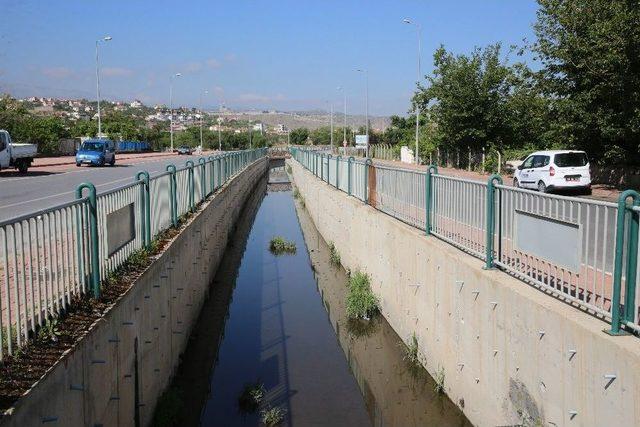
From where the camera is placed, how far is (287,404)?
8.66m

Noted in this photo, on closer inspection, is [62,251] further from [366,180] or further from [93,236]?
[366,180]

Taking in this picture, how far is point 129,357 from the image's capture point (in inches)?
257

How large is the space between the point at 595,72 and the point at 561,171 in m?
4.89

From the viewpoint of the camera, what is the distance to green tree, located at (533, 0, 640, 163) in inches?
935

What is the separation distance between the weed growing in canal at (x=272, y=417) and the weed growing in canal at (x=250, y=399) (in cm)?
30

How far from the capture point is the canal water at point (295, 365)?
8.28m

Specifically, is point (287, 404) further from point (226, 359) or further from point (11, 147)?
point (11, 147)

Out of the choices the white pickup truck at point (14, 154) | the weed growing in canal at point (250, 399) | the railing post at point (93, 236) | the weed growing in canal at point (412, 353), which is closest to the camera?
the railing post at point (93, 236)

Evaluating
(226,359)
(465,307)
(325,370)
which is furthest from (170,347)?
(465,307)

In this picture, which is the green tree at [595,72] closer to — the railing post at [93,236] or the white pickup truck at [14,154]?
the railing post at [93,236]

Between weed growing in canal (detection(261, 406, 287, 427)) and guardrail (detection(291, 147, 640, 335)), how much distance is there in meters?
3.13

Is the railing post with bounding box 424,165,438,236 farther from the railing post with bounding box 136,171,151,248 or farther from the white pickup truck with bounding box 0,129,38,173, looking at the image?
the white pickup truck with bounding box 0,129,38,173

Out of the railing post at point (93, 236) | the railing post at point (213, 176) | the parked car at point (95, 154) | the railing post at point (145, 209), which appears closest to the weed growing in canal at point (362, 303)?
the railing post at point (145, 209)

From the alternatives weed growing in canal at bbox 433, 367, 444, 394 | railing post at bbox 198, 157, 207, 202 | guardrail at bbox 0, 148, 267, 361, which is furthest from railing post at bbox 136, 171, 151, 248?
railing post at bbox 198, 157, 207, 202
